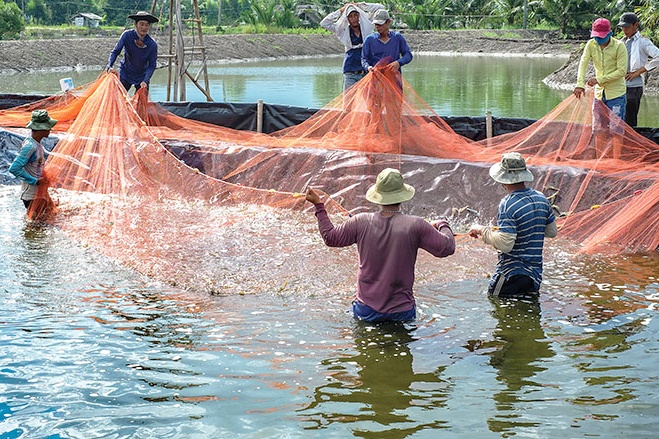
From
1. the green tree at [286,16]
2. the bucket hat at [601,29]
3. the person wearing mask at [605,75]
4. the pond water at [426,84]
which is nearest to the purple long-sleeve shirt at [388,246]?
the person wearing mask at [605,75]

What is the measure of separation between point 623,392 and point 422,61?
1644 inches

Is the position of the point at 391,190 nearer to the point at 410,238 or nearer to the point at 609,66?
the point at 410,238

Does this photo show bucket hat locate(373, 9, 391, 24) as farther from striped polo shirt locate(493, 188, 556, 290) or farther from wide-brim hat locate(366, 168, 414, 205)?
wide-brim hat locate(366, 168, 414, 205)

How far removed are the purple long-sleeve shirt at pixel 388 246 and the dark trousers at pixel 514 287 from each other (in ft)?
2.80

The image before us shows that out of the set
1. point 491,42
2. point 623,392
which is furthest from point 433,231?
point 491,42

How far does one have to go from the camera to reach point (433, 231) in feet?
15.8

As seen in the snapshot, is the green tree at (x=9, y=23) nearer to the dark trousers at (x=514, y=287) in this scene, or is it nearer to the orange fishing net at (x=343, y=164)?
the orange fishing net at (x=343, y=164)

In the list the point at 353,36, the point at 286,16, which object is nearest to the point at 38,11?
the point at 286,16

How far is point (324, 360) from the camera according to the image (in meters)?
4.89

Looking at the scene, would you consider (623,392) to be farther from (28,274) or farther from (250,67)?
(250,67)

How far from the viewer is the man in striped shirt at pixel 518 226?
17.1ft

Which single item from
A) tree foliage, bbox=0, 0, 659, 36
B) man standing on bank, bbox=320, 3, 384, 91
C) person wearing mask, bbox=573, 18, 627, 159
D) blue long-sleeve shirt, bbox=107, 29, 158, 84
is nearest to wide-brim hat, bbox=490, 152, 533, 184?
person wearing mask, bbox=573, 18, 627, 159

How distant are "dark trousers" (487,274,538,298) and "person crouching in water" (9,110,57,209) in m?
4.84

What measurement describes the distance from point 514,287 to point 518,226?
50cm
